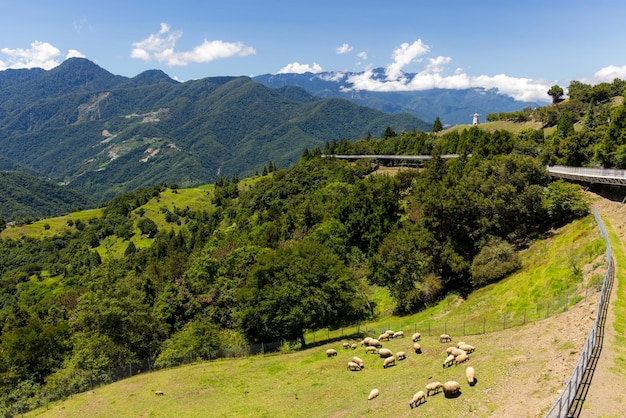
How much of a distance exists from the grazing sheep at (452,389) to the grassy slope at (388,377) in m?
0.40

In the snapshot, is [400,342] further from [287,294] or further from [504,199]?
[504,199]

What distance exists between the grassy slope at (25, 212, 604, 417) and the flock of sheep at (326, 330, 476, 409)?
0.56 metres

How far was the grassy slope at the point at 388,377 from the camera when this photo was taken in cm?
2429

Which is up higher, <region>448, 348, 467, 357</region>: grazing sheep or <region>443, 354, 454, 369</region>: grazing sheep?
<region>448, 348, 467, 357</region>: grazing sheep

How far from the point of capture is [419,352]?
3528cm

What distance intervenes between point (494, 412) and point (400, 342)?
791 inches

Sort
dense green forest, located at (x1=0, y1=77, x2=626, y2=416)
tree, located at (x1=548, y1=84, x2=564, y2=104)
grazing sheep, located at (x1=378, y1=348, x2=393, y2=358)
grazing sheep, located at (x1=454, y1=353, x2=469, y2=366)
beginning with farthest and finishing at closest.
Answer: tree, located at (x1=548, y1=84, x2=564, y2=104), dense green forest, located at (x1=0, y1=77, x2=626, y2=416), grazing sheep, located at (x1=378, y1=348, x2=393, y2=358), grazing sheep, located at (x1=454, y1=353, x2=469, y2=366)

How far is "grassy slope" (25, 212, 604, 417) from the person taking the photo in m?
24.3

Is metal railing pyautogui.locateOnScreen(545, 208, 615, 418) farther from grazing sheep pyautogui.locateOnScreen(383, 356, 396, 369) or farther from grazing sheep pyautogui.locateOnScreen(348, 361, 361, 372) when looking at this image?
grazing sheep pyautogui.locateOnScreen(348, 361, 361, 372)

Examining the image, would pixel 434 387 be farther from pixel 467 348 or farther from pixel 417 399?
pixel 467 348

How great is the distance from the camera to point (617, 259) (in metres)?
36.7

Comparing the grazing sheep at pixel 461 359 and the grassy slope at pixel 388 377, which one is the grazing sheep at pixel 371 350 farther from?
the grazing sheep at pixel 461 359

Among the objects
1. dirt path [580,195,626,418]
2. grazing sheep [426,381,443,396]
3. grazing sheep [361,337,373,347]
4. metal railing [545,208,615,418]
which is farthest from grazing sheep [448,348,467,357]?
grazing sheep [361,337,373,347]

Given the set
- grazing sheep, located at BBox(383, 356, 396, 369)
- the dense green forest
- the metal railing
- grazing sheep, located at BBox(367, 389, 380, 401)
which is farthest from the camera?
the dense green forest
